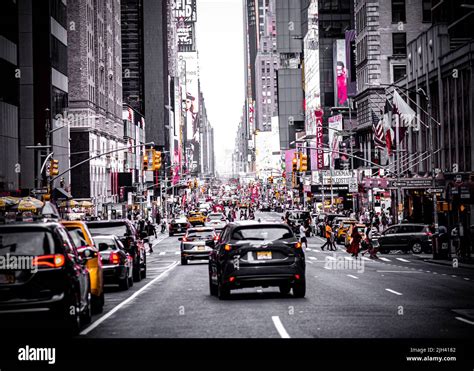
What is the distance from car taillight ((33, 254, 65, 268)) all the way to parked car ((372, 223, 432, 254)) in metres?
40.0

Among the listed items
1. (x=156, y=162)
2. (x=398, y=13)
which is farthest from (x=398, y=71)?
(x=156, y=162)

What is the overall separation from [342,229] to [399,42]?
→ 1480 inches

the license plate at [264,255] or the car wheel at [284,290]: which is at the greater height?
the license plate at [264,255]

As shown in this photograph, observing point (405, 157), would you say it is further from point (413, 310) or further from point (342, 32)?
point (342, 32)

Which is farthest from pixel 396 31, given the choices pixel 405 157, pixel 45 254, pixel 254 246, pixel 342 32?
pixel 45 254

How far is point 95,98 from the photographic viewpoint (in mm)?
108938

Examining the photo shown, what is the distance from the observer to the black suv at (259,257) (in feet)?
69.5

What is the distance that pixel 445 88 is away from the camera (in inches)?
2628

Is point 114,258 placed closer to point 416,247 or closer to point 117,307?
point 117,307

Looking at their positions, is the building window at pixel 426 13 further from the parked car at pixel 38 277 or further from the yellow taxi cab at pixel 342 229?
the parked car at pixel 38 277

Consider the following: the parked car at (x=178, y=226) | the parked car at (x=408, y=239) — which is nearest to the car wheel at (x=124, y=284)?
the parked car at (x=408, y=239)

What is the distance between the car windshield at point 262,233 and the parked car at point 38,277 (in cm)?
720

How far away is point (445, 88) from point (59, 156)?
131 feet

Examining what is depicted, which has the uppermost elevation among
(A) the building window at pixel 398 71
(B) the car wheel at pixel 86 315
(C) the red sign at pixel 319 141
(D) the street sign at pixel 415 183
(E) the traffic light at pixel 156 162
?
(A) the building window at pixel 398 71
